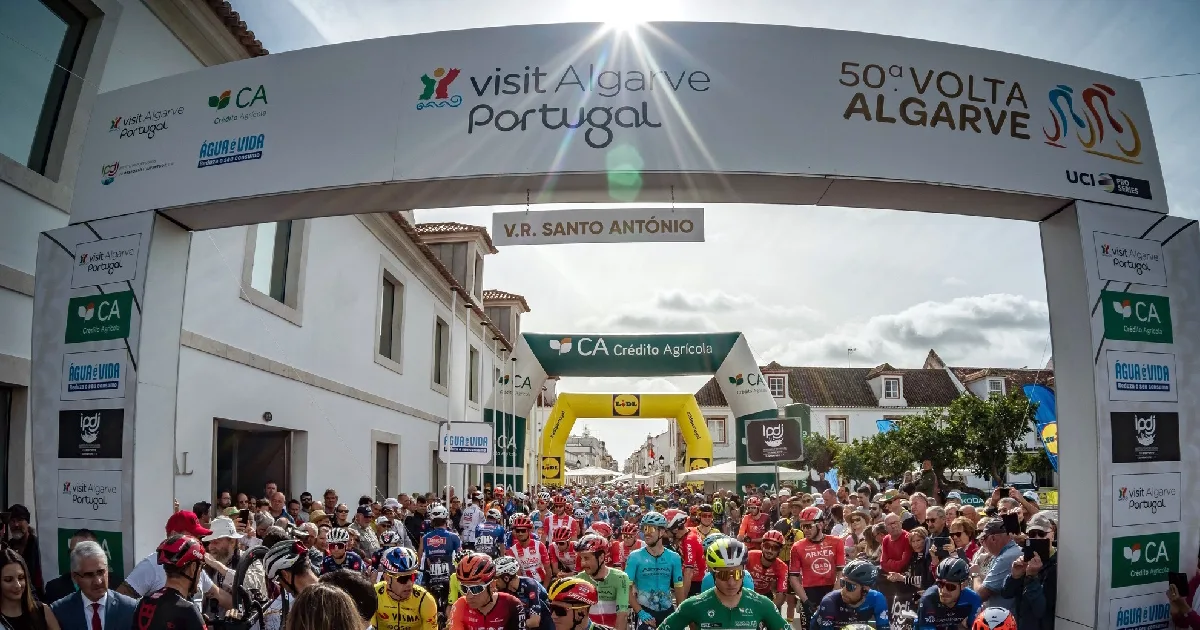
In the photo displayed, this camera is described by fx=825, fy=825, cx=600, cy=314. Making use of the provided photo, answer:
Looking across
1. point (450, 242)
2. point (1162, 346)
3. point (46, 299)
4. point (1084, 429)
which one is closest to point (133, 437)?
point (46, 299)

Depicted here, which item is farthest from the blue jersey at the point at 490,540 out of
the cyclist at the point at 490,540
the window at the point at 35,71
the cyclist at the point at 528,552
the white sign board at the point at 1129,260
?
the white sign board at the point at 1129,260

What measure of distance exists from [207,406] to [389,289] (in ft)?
31.0

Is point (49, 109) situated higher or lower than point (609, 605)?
higher

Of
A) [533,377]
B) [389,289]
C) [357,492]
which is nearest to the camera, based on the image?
[357,492]

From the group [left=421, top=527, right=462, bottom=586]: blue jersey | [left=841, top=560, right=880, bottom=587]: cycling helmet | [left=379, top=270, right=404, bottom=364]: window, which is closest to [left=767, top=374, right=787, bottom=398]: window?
[left=379, top=270, right=404, bottom=364]: window

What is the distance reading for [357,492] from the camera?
17.4m

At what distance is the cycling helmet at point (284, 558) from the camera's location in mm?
5195

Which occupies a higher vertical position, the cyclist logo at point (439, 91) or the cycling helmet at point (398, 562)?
the cyclist logo at point (439, 91)

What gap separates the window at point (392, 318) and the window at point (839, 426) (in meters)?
41.9

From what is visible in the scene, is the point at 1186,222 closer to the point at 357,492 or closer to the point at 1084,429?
the point at 1084,429

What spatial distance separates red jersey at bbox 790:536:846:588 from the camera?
374 inches

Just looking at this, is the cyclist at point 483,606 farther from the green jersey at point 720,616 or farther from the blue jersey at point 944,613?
the blue jersey at point 944,613

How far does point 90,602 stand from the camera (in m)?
4.90

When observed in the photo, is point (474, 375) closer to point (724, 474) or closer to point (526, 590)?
point (724, 474)
